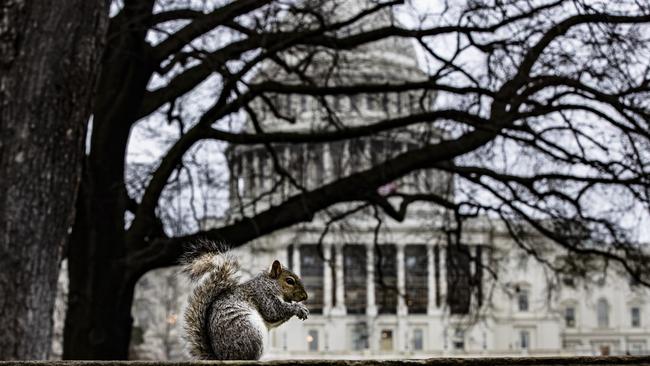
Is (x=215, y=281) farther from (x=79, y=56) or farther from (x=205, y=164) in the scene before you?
(x=205, y=164)

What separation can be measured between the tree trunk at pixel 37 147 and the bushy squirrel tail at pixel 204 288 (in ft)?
13.0

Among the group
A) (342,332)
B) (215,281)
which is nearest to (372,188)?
(215,281)

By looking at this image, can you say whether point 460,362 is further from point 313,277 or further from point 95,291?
point 313,277

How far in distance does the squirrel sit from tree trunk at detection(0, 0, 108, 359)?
3.96 m

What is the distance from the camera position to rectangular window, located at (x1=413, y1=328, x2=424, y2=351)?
289 feet

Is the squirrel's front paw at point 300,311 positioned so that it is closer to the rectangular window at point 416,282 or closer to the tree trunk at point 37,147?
the tree trunk at point 37,147

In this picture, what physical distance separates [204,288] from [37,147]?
13.9 ft

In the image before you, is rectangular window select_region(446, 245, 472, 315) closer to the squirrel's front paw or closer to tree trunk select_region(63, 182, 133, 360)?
tree trunk select_region(63, 182, 133, 360)

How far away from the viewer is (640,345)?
303ft

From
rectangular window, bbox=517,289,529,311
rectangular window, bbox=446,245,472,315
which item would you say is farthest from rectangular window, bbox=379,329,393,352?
rectangular window, bbox=446,245,472,315

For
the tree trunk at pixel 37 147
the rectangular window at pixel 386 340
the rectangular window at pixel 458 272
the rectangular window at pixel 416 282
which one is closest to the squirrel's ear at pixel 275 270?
the tree trunk at pixel 37 147

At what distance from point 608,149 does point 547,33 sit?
180 cm

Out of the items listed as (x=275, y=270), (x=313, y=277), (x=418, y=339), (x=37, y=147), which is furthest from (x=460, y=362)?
(x=418, y=339)

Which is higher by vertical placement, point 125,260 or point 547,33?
point 547,33
